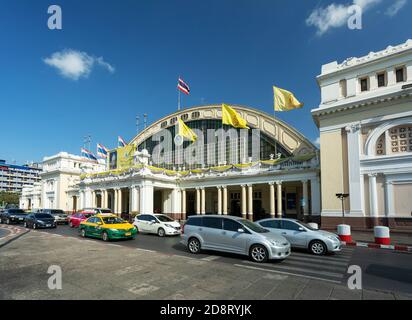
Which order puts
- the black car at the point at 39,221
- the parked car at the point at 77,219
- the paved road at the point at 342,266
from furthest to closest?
the parked car at the point at 77,219 < the black car at the point at 39,221 < the paved road at the point at 342,266

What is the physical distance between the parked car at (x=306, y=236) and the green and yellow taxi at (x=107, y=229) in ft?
27.3

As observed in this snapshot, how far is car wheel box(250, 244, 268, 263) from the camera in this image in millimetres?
9566

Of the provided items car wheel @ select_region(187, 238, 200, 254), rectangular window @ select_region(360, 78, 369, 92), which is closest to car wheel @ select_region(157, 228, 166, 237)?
car wheel @ select_region(187, 238, 200, 254)

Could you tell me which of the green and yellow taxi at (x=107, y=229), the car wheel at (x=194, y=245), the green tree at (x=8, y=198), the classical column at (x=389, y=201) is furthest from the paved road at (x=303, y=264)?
the green tree at (x=8, y=198)

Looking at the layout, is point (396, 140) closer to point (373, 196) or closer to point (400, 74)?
point (373, 196)

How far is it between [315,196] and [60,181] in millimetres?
50507

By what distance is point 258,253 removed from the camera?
969cm

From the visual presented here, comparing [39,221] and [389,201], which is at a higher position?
[389,201]

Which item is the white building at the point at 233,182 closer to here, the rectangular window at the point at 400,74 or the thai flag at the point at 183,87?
the thai flag at the point at 183,87

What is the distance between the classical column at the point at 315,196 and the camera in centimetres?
2383

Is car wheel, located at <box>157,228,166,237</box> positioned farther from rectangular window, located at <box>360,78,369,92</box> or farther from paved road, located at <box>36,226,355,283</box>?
rectangular window, located at <box>360,78,369,92</box>

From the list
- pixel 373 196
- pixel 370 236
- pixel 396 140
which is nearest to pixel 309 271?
pixel 370 236
